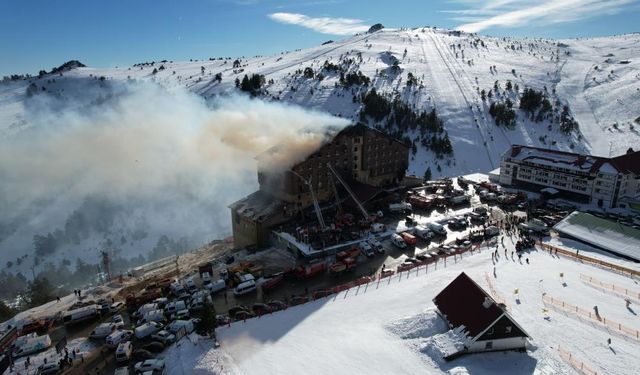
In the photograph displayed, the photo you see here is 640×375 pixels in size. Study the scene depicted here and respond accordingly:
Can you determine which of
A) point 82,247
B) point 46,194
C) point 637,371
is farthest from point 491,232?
point 46,194

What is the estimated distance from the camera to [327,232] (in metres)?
45.6

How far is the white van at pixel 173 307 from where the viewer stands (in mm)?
32578

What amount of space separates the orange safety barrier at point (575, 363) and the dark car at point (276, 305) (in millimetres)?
19425

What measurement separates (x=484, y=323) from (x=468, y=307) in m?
1.86

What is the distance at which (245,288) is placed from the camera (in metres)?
35.7

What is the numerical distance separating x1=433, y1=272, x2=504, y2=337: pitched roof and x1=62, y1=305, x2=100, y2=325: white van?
89.7 feet

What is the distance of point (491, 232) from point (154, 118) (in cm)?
7921

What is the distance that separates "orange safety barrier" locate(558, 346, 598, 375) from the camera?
77.8 ft

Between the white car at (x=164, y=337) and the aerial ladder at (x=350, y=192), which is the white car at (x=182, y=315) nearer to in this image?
the white car at (x=164, y=337)

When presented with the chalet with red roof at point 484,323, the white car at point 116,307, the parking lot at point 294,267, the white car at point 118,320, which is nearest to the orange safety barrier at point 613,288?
the parking lot at point 294,267

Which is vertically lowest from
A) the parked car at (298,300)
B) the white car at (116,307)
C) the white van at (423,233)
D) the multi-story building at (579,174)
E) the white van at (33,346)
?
the white car at (116,307)

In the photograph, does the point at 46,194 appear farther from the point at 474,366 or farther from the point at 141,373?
the point at 474,366

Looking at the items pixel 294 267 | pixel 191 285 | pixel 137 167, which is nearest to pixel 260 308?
pixel 191 285

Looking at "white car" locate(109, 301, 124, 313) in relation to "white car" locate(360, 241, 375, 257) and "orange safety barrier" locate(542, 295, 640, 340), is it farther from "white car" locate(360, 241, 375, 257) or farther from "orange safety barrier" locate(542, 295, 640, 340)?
"orange safety barrier" locate(542, 295, 640, 340)
